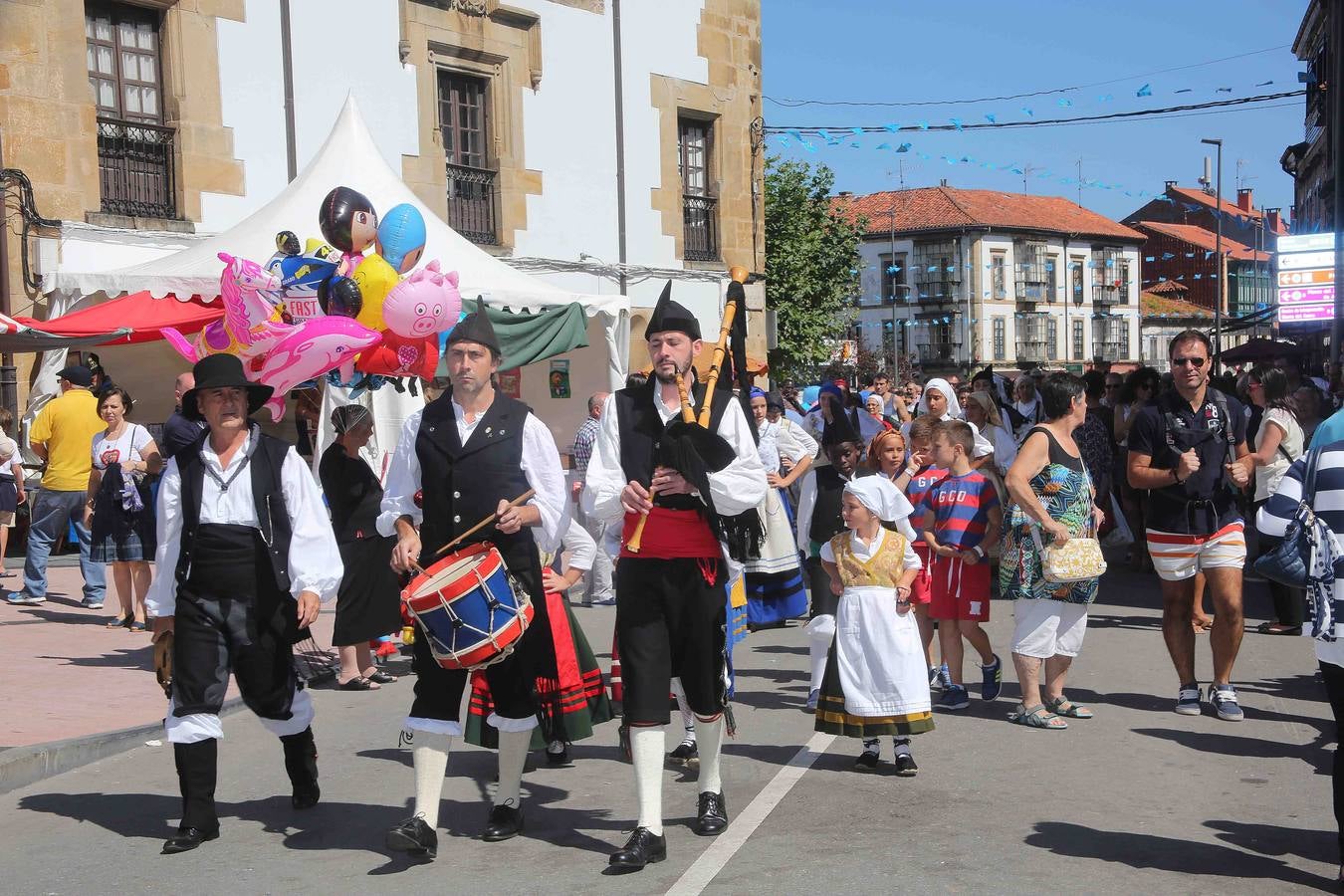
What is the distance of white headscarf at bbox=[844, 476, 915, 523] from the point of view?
273 inches

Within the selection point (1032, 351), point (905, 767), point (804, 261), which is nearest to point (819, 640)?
point (905, 767)

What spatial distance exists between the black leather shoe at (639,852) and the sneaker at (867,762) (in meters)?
1.71

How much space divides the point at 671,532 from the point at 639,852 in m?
1.20

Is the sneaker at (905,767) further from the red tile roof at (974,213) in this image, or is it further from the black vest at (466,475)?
the red tile roof at (974,213)

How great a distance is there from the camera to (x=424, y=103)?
19.0 metres

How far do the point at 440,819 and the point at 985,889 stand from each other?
7.61 ft

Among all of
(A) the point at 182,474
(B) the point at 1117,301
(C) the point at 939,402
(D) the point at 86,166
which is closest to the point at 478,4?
(D) the point at 86,166

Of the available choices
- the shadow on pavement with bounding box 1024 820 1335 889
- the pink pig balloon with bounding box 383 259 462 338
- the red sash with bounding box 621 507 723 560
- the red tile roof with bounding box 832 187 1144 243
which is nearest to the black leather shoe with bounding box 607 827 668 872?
the red sash with bounding box 621 507 723 560

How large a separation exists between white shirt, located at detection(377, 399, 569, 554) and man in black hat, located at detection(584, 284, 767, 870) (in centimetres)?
16

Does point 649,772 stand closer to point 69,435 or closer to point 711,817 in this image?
point 711,817

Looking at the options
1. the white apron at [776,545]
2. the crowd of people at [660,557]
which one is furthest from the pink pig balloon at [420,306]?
the white apron at [776,545]

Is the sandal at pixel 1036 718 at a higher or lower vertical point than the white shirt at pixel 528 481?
lower

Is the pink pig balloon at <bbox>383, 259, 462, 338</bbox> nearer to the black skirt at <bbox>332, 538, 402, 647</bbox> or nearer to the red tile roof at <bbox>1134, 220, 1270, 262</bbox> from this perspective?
the black skirt at <bbox>332, 538, 402, 647</bbox>

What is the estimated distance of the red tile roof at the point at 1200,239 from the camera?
3694 inches
